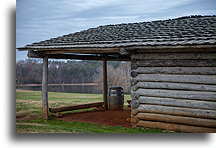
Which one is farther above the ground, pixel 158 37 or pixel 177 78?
pixel 158 37

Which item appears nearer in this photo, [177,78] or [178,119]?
[178,119]

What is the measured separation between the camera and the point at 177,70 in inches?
326

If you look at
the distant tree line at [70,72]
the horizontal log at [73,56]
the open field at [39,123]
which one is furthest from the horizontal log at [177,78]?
the distant tree line at [70,72]

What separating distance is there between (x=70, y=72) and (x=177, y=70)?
22.1ft

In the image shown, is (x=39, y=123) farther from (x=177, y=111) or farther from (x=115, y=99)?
(x=115, y=99)

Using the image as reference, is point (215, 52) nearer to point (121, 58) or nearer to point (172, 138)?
point (172, 138)

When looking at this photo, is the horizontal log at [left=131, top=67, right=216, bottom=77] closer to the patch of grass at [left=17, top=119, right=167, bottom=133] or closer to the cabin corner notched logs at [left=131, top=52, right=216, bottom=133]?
the cabin corner notched logs at [left=131, top=52, right=216, bottom=133]

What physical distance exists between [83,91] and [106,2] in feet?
36.7

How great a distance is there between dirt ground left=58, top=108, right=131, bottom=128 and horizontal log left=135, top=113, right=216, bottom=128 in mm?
784

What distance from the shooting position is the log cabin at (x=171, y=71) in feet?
25.4

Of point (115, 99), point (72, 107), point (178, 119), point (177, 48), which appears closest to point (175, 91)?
point (178, 119)

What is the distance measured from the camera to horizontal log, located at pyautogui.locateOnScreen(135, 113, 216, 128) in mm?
7735

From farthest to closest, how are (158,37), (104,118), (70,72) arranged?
(70,72) < (104,118) < (158,37)

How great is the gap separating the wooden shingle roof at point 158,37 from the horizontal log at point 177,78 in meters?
0.95
